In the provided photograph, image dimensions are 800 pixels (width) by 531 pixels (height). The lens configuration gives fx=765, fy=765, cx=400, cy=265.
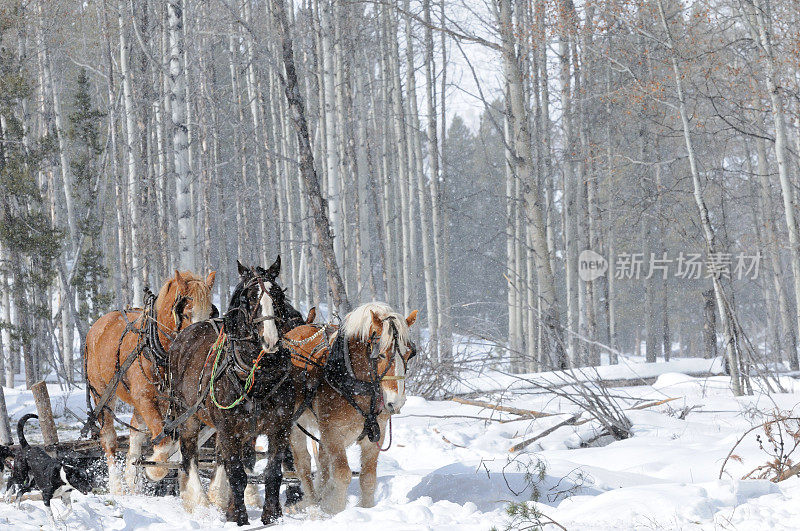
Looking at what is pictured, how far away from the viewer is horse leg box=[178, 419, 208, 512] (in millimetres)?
5734

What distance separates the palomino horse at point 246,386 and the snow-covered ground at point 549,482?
0.35 metres

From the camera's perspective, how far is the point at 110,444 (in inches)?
266

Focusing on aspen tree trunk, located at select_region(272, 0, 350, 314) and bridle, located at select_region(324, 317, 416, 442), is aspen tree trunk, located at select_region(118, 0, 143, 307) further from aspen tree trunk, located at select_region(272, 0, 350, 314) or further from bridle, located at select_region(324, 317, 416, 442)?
bridle, located at select_region(324, 317, 416, 442)

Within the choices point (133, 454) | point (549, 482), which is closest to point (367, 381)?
point (549, 482)

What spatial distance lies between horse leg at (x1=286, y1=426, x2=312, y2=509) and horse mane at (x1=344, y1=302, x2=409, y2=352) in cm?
110

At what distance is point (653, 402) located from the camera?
9742mm

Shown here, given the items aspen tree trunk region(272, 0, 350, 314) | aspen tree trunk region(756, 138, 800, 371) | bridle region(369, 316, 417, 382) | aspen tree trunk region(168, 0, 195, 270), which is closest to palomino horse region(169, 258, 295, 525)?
bridle region(369, 316, 417, 382)

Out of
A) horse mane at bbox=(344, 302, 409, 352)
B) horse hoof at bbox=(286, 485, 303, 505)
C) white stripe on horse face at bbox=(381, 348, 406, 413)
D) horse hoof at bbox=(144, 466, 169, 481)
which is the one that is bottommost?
horse hoof at bbox=(286, 485, 303, 505)

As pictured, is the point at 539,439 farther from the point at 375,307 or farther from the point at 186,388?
the point at 186,388

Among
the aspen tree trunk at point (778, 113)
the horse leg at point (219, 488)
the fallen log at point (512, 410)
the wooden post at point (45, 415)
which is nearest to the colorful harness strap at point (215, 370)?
the horse leg at point (219, 488)

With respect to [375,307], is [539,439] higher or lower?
lower

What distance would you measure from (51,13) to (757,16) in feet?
49.9

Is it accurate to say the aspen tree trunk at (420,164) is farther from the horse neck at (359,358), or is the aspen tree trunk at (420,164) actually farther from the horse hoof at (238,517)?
the horse hoof at (238,517)

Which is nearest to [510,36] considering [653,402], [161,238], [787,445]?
[653,402]
